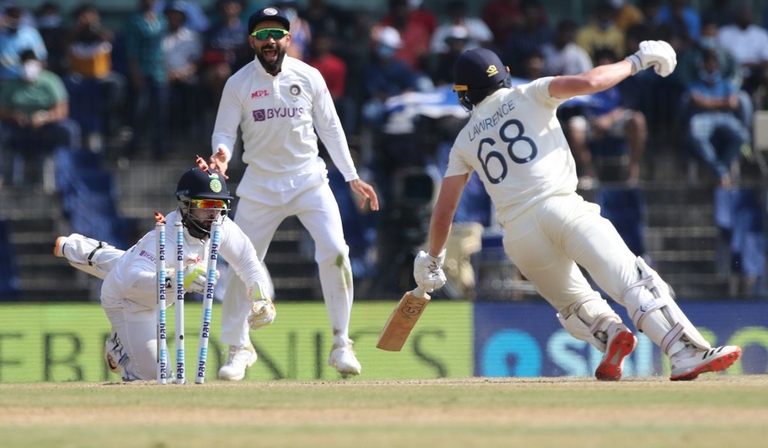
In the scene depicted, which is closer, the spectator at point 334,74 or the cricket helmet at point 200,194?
the cricket helmet at point 200,194

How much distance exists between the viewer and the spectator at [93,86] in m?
17.2

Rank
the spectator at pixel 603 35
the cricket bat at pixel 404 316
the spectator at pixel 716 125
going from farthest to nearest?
1. the spectator at pixel 603 35
2. the spectator at pixel 716 125
3. the cricket bat at pixel 404 316

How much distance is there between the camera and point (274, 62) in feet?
32.6

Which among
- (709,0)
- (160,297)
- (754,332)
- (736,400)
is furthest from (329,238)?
(709,0)

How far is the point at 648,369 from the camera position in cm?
1261

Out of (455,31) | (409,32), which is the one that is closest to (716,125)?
(455,31)

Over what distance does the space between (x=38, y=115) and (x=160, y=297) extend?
8.45 metres

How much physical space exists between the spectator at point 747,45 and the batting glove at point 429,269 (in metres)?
9.09

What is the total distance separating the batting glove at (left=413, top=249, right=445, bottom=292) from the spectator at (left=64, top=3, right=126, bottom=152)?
8.48 m

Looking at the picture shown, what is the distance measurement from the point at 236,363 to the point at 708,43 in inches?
359

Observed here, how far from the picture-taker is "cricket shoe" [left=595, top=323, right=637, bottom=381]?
29.1 feet

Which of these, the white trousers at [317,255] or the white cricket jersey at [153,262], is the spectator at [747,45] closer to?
the white trousers at [317,255]

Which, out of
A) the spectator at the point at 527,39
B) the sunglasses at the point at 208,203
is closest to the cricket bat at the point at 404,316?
the sunglasses at the point at 208,203

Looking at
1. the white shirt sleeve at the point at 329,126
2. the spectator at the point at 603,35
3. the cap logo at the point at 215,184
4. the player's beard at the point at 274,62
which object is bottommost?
the cap logo at the point at 215,184
